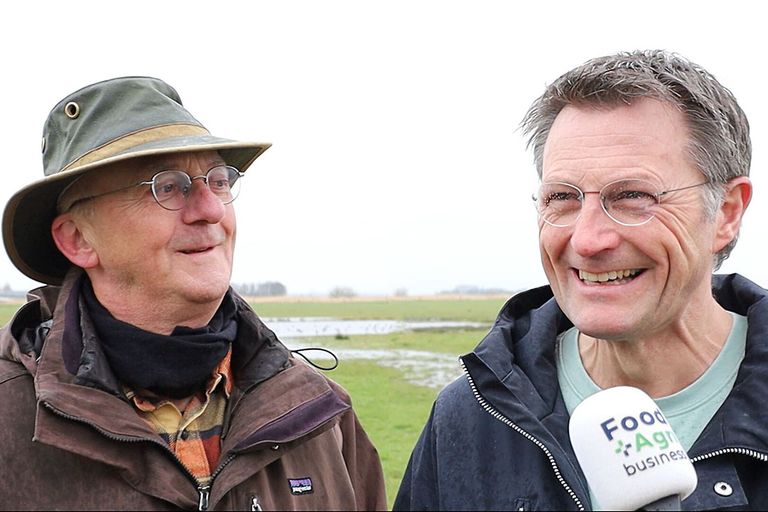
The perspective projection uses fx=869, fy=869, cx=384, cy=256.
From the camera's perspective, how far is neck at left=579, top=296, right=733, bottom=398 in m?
3.58

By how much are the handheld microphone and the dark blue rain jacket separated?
2.75ft

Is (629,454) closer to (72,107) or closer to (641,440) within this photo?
(641,440)

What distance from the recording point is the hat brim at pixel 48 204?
3.94 meters

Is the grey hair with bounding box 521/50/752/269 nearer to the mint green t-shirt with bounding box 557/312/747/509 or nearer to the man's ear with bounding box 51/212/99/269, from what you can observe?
the mint green t-shirt with bounding box 557/312/747/509

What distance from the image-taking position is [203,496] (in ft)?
12.1

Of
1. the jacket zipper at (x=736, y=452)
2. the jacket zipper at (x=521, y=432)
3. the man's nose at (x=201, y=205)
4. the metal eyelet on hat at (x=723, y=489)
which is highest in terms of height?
the man's nose at (x=201, y=205)

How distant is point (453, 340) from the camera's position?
46562mm

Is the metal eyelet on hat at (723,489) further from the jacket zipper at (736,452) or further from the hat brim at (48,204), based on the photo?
the hat brim at (48,204)

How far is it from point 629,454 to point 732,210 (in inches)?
65.2

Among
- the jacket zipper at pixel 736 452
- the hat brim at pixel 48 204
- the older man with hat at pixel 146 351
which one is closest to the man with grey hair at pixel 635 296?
the jacket zipper at pixel 736 452

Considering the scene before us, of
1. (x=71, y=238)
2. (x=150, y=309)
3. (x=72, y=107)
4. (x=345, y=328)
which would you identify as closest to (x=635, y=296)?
(x=150, y=309)

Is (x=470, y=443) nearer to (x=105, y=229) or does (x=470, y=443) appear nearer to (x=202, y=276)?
(x=202, y=276)

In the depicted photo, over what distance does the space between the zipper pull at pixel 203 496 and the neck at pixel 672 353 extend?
1.82 metres

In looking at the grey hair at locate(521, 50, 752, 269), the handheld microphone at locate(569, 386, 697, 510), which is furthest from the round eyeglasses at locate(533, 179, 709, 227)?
the handheld microphone at locate(569, 386, 697, 510)
